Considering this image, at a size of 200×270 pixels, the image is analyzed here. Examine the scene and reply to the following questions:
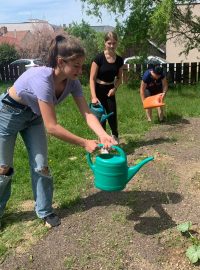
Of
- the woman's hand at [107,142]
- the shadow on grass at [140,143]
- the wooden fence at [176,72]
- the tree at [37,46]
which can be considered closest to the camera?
the woman's hand at [107,142]

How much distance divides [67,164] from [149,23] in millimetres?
7628

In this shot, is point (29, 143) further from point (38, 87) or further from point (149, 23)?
point (149, 23)

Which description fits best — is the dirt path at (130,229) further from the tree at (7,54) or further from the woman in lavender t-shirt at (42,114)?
the tree at (7,54)

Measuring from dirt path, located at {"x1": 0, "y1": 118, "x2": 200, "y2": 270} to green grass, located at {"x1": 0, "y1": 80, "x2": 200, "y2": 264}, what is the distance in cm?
16

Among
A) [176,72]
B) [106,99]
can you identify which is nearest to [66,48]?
[106,99]

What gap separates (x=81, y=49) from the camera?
8.73 ft

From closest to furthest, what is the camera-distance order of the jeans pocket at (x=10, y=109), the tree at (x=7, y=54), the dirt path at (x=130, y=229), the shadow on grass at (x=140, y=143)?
the dirt path at (x=130, y=229), the jeans pocket at (x=10, y=109), the shadow on grass at (x=140, y=143), the tree at (x=7, y=54)

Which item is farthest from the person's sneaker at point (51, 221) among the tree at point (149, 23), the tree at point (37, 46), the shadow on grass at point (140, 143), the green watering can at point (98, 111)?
the tree at point (37, 46)

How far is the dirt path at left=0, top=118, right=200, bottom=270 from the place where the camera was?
2.86m

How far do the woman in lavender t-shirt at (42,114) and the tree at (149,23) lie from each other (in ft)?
25.8

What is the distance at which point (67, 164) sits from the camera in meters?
5.00

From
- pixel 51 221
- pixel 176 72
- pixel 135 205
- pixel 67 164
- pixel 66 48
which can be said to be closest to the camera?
pixel 66 48

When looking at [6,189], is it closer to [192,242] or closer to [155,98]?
[192,242]

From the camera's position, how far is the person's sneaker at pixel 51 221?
3.34 m
